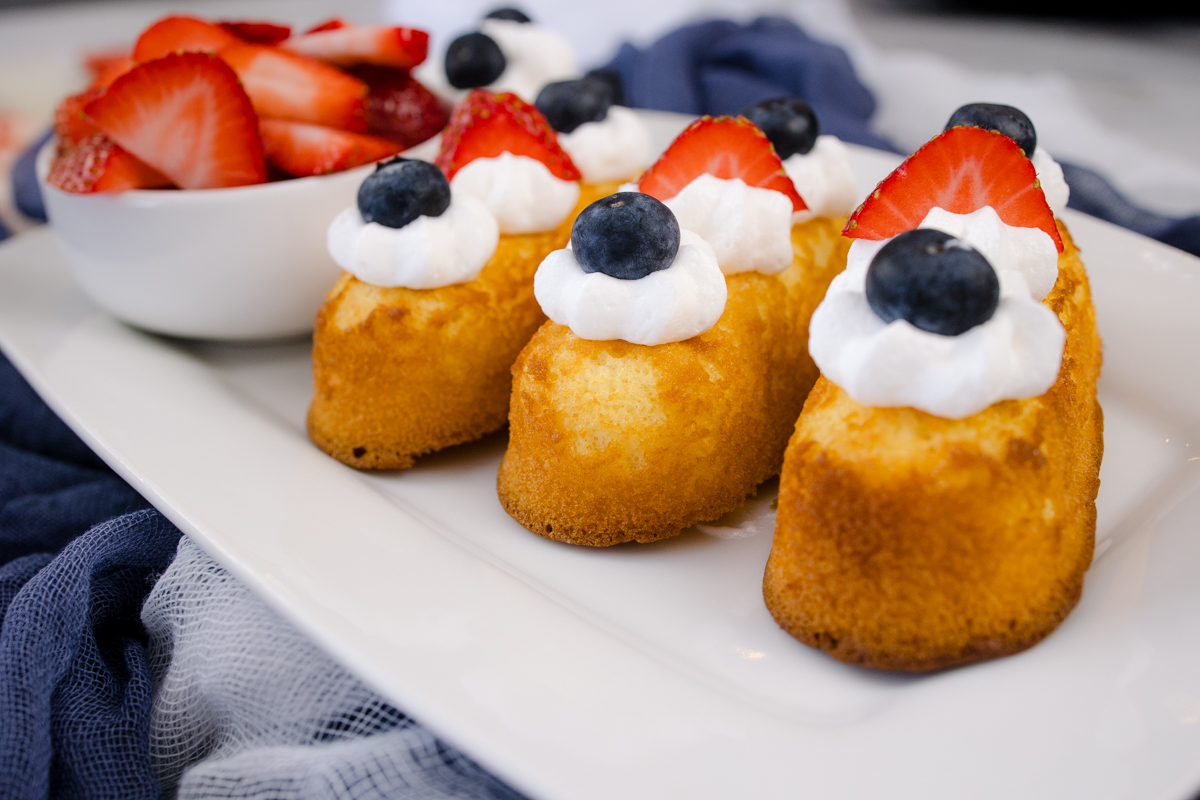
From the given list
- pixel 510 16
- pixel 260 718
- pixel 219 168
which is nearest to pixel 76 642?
pixel 260 718

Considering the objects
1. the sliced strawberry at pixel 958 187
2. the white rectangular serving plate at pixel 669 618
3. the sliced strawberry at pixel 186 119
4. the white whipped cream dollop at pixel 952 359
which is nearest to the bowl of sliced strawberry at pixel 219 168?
the sliced strawberry at pixel 186 119

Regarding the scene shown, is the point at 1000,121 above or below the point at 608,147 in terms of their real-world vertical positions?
above

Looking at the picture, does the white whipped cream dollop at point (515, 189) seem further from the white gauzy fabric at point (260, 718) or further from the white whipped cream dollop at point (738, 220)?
the white gauzy fabric at point (260, 718)

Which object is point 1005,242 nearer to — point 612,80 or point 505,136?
point 505,136

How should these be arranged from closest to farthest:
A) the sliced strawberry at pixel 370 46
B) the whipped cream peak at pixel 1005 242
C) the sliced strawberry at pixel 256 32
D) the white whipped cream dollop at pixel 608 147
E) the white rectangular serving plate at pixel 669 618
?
the white rectangular serving plate at pixel 669 618 → the whipped cream peak at pixel 1005 242 → the white whipped cream dollop at pixel 608 147 → the sliced strawberry at pixel 370 46 → the sliced strawberry at pixel 256 32

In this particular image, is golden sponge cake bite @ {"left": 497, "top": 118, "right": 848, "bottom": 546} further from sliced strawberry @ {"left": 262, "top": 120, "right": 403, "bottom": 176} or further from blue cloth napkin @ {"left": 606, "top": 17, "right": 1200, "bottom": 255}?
blue cloth napkin @ {"left": 606, "top": 17, "right": 1200, "bottom": 255}
